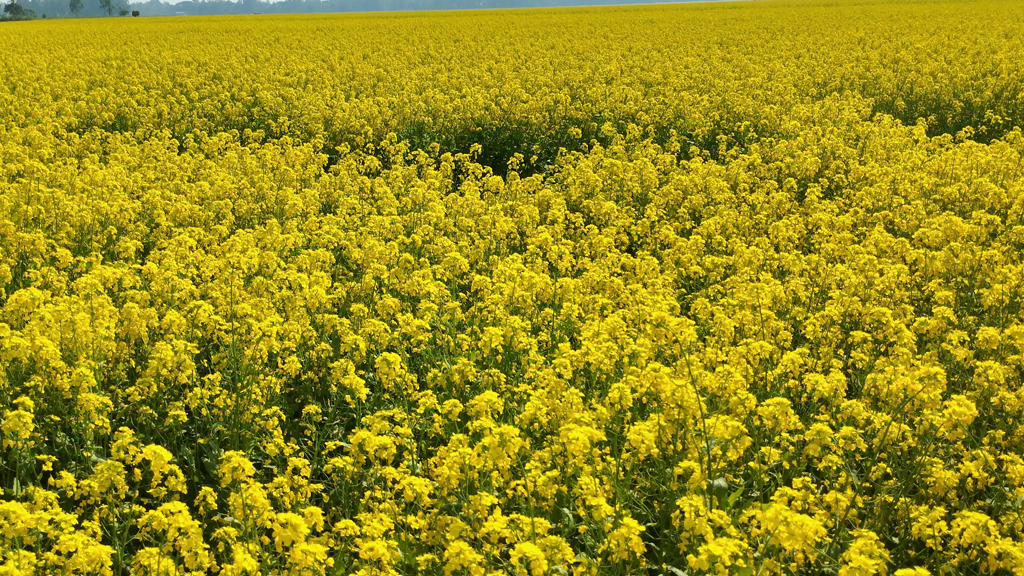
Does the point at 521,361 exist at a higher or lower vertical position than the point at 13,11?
Result: lower

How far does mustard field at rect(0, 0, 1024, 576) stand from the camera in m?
4.07

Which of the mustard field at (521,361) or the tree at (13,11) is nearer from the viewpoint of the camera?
the mustard field at (521,361)

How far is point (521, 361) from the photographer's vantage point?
19.8ft

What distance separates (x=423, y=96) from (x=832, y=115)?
26.9ft

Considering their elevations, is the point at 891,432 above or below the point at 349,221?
below

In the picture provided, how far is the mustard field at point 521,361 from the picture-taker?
4.07m

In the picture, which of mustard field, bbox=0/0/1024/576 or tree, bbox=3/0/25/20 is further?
tree, bbox=3/0/25/20

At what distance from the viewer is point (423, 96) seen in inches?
655

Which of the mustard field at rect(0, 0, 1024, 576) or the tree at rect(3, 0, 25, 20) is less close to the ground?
the tree at rect(3, 0, 25, 20)

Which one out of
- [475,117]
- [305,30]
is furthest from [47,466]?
[305,30]

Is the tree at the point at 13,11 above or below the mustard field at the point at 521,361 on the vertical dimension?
above

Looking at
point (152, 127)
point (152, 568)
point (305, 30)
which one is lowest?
point (152, 568)

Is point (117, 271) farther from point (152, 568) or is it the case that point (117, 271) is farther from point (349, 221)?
point (152, 568)

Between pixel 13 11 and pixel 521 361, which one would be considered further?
pixel 13 11
